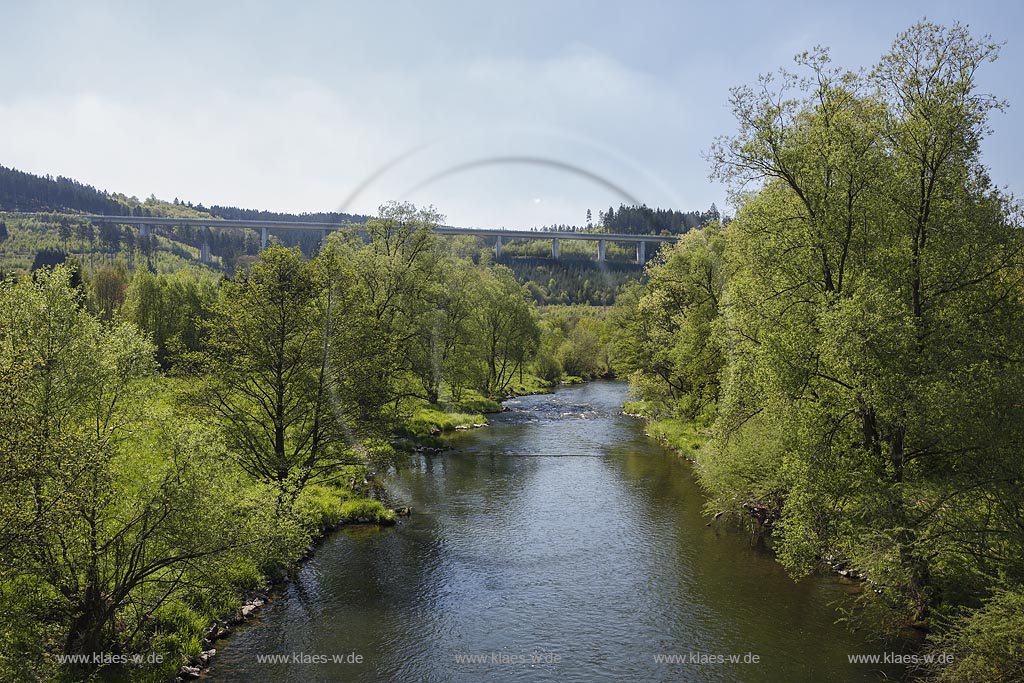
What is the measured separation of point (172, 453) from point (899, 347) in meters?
17.5

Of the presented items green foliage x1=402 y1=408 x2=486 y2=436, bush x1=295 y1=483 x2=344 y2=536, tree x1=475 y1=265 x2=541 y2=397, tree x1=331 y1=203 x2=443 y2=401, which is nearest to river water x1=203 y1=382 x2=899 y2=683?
bush x1=295 y1=483 x2=344 y2=536

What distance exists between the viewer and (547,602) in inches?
781

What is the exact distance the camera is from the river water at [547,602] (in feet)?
52.7

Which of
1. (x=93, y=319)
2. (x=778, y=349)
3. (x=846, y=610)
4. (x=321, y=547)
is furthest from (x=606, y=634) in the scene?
(x=93, y=319)

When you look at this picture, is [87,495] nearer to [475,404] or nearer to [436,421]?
[436,421]

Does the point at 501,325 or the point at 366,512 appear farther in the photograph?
the point at 501,325

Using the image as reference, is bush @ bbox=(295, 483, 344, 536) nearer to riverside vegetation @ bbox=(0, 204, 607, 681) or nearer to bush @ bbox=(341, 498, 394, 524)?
riverside vegetation @ bbox=(0, 204, 607, 681)

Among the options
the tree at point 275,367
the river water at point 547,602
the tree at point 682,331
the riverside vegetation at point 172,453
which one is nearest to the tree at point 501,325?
the tree at point 682,331

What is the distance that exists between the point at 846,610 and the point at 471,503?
16394 millimetres

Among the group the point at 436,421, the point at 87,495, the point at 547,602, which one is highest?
the point at 87,495

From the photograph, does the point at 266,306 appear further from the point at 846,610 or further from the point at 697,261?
the point at 697,261

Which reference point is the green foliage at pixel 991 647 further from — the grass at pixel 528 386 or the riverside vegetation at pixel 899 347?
the grass at pixel 528 386

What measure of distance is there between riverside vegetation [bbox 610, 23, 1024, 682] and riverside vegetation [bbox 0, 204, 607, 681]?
49.7 ft

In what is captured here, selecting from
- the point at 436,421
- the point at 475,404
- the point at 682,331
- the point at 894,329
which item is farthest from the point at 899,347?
the point at 475,404
